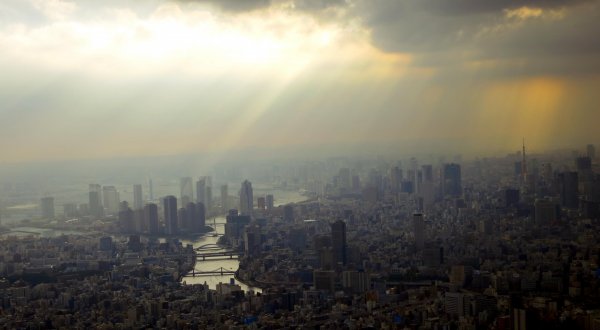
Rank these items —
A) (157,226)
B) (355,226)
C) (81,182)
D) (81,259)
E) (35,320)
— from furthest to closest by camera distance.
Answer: (81,182) < (157,226) < (355,226) < (81,259) < (35,320)

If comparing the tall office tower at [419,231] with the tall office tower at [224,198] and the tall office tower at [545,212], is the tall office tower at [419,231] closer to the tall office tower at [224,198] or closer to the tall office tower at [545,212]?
the tall office tower at [545,212]

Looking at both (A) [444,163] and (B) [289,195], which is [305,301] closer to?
(A) [444,163]

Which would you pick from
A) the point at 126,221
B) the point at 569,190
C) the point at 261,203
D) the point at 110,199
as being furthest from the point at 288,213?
the point at 569,190

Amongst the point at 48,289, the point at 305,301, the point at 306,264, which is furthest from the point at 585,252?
the point at 48,289

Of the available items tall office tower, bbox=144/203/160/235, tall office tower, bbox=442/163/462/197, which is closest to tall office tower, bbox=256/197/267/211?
tall office tower, bbox=144/203/160/235

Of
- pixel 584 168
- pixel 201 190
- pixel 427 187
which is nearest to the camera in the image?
pixel 584 168

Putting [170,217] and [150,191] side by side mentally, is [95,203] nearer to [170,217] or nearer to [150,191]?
[150,191]
